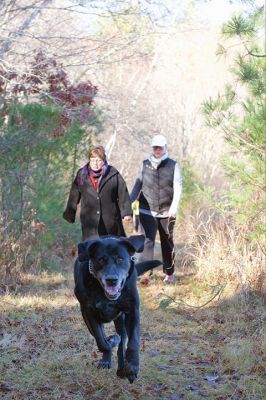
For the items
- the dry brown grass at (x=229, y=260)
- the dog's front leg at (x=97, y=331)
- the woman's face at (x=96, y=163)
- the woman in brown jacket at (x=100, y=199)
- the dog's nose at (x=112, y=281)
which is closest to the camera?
the dog's nose at (x=112, y=281)

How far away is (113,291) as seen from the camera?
4.22 metres

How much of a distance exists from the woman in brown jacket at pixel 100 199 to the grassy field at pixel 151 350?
3.38 feet

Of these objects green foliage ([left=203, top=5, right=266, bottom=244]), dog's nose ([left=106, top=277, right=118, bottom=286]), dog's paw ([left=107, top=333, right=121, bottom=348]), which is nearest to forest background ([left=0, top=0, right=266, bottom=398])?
green foliage ([left=203, top=5, right=266, bottom=244])

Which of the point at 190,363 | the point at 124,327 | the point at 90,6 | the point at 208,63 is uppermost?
the point at 208,63

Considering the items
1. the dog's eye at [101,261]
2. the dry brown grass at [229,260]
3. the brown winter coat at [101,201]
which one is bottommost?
the dry brown grass at [229,260]

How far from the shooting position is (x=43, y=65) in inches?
378

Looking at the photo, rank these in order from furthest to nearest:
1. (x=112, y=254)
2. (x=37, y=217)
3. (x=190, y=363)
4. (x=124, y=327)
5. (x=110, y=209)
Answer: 1. (x=37, y=217)
2. (x=110, y=209)
3. (x=190, y=363)
4. (x=124, y=327)
5. (x=112, y=254)

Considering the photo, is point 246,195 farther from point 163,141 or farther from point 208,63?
point 208,63

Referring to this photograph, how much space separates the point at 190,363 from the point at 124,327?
0.85 meters

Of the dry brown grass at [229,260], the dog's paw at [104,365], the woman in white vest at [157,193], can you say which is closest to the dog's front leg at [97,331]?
the dog's paw at [104,365]

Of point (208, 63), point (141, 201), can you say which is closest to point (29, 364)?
point (141, 201)

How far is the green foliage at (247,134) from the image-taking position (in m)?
8.42

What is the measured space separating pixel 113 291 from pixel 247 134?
198 inches

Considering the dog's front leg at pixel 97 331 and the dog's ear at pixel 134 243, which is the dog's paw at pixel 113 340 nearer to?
the dog's front leg at pixel 97 331
